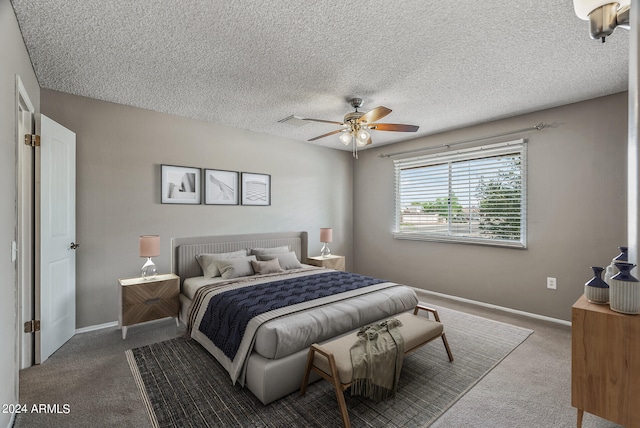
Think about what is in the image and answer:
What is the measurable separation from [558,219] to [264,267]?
Result: 3.77 meters

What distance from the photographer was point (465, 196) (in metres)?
4.59

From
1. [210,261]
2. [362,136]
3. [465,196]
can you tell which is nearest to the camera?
[362,136]

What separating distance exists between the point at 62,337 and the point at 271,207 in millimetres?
3055

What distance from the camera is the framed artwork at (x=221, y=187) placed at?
4340 mm

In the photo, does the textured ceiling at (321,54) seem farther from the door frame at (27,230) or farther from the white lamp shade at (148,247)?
the white lamp shade at (148,247)

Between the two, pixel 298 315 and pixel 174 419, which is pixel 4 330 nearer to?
pixel 174 419

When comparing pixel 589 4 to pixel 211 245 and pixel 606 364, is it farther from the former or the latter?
pixel 211 245

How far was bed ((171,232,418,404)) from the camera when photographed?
222 cm

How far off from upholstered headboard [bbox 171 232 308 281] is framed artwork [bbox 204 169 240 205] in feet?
1.80

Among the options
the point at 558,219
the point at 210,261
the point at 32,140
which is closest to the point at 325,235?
the point at 210,261

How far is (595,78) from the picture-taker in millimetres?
2924

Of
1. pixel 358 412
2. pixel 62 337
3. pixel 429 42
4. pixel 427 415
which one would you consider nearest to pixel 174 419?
pixel 358 412

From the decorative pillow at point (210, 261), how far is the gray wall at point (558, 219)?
327 cm

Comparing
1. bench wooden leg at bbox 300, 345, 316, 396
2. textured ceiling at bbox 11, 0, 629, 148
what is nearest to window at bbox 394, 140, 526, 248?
textured ceiling at bbox 11, 0, 629, 148
